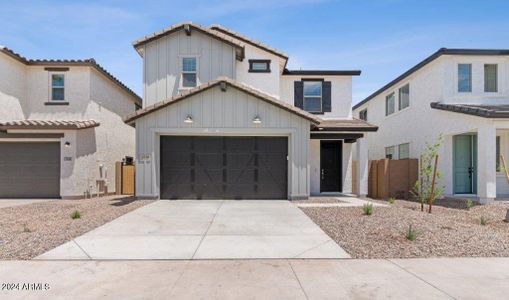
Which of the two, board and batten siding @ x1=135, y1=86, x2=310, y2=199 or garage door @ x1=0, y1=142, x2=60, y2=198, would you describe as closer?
board and batten siding @ x1=135, y1=86, x2=310, y2=199

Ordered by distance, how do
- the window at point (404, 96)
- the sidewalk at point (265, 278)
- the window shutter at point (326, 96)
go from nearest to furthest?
the sidewalk at point (265, 278)
the window shutter at point (326, 96)
the window at point (404, 96)

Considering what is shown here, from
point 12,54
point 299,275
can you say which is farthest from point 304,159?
point 12,54

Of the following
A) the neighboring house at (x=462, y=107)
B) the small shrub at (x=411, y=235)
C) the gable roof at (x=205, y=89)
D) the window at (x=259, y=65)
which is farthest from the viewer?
the window at (x=259, y=65)

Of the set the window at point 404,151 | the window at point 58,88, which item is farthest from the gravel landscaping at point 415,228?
the window at point 58,88

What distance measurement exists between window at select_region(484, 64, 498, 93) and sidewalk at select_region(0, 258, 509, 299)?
11.7 meters

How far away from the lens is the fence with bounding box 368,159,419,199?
1463cm

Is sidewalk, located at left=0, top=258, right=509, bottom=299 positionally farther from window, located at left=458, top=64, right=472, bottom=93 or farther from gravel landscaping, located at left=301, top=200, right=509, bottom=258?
window, located at left=458, top=64, right=472, bottom=93

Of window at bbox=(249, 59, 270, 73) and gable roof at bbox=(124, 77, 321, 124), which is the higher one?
window at bbox=(249, 59, 270, 73)

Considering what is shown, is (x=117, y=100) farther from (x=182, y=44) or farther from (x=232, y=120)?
(x=232, y=120)

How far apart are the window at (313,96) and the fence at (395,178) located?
414 cm

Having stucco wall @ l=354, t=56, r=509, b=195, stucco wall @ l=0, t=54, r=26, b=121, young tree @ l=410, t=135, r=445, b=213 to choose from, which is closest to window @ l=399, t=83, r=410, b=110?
stucco wall @ l=354, t=56, r=509, b=195

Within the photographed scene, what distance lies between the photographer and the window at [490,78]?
14436mm

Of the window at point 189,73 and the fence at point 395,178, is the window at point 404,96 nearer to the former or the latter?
the fence at point 395,178

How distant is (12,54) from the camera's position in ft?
46.2
